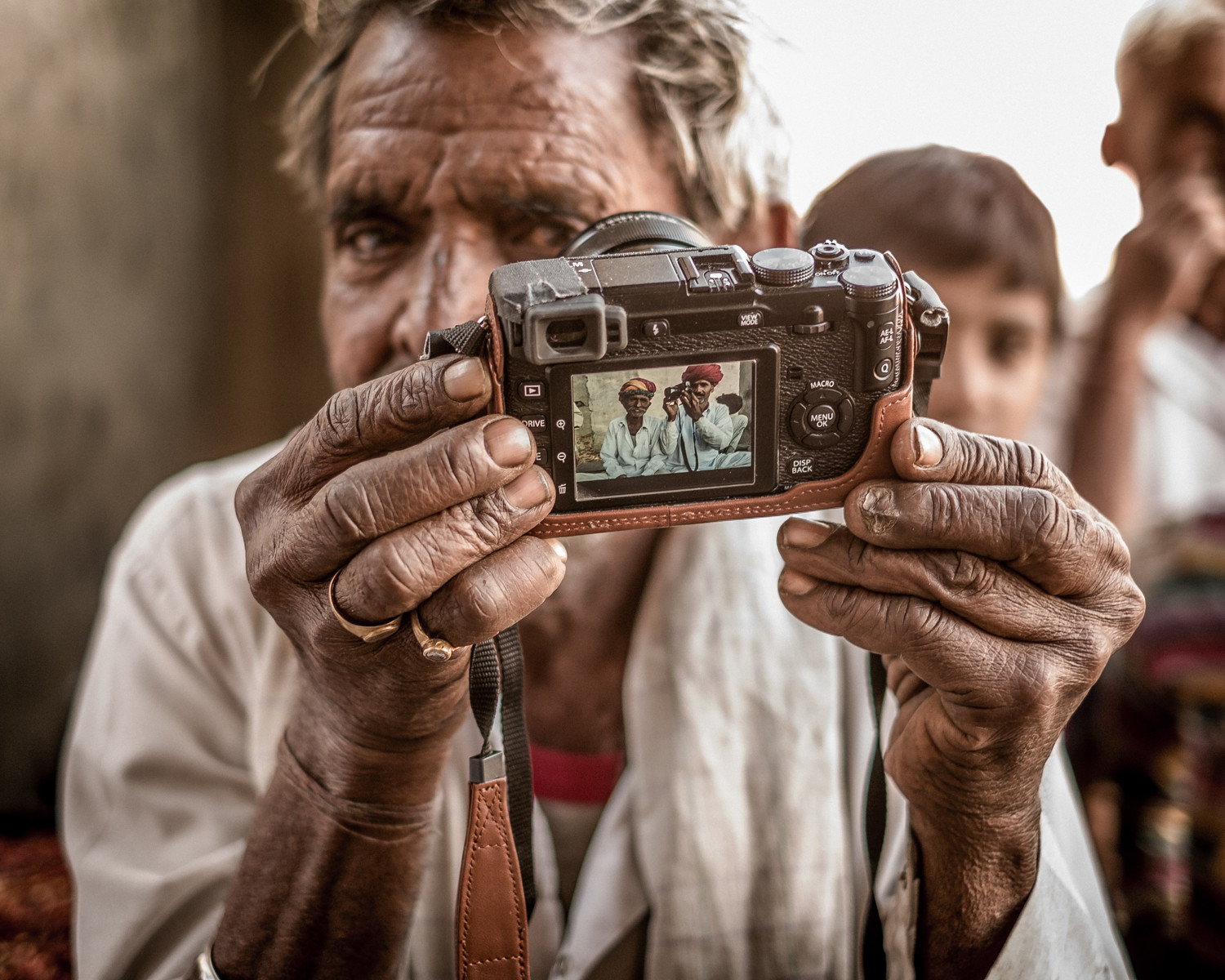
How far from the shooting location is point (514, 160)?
4.09ft

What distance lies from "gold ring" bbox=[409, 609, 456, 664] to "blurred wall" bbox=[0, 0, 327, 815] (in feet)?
4.63

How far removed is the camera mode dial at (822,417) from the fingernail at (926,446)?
0.20 ft

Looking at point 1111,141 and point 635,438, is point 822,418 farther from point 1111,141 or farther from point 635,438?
point 1111,141

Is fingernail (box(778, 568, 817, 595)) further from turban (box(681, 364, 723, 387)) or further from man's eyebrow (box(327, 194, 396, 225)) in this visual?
man's eyebrow (box(327, 194, 396, 225))

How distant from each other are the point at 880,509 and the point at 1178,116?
1.41m

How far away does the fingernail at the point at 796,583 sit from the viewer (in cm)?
92

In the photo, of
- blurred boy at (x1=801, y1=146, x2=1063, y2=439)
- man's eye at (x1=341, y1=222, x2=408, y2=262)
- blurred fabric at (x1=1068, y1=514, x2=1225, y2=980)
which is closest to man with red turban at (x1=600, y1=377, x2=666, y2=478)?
man's eye at (x1=341, y1=222, x2=408, y2=262)

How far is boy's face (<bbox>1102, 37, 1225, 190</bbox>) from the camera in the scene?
170cm

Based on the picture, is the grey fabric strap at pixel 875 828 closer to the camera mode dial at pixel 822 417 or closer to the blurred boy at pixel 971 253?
the camera mode dial at pixel 822 417

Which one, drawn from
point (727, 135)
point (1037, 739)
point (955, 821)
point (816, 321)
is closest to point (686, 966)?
point (955, 821)

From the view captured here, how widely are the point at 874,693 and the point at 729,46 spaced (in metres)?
1.04

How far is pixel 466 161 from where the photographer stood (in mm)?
1248

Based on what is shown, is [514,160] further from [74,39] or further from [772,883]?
[74,39]

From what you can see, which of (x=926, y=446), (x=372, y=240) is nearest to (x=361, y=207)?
(x=372, y=240)
